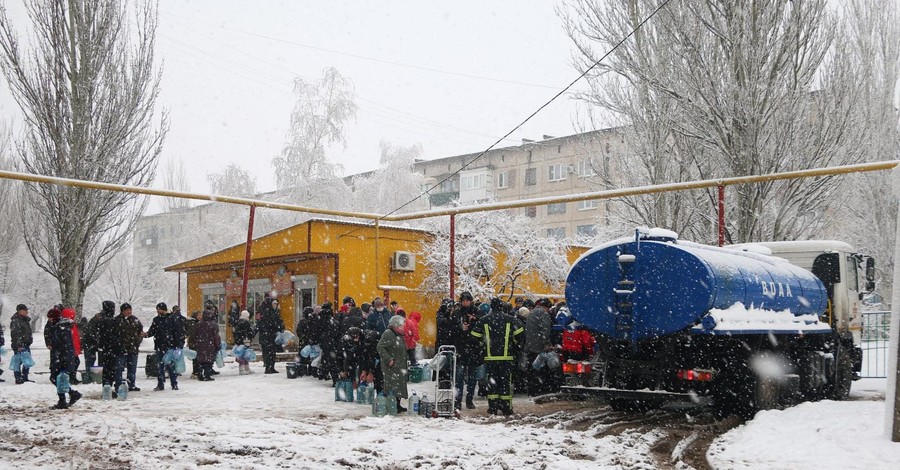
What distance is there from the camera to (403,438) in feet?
31.1

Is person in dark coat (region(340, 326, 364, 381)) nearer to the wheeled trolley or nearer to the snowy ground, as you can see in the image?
the snowy ground

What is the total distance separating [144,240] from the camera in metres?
91.8

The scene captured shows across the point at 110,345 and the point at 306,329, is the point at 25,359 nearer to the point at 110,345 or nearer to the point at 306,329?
the point at 110,345

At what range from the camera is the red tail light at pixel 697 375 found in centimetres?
1091

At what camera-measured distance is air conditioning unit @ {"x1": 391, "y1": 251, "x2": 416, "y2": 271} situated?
86.1 feet

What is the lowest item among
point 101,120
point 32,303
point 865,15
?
point 32,303

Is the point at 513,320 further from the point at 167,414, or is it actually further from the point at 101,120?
the point at 101,120

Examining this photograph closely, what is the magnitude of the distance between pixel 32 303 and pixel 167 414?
50.6 m

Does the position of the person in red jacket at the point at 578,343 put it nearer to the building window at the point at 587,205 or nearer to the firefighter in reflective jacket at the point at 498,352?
the firefighter in reflective jacket at the point at 498,352

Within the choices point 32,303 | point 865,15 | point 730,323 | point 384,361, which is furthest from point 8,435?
point 32,303

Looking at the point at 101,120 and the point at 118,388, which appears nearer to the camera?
the point at 118,388

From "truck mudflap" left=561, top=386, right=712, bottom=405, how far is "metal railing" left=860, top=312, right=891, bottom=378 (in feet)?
38.3

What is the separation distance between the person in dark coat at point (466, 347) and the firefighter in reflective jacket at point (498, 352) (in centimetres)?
33

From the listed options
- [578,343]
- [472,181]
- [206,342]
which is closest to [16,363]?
[206,342]
